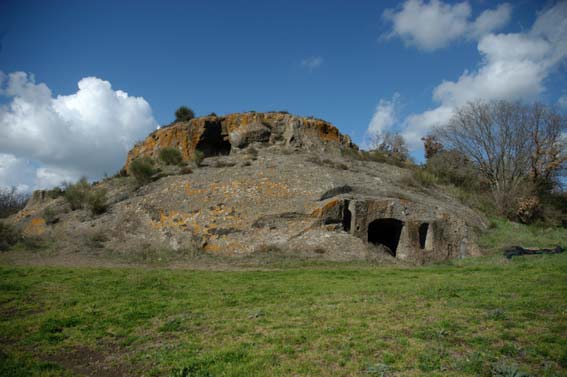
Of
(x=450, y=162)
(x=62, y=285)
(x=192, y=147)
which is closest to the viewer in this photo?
(x=62, y=285)

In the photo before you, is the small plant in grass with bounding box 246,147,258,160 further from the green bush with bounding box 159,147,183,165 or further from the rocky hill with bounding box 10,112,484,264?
the green bush with bounding box 159,147,183,165

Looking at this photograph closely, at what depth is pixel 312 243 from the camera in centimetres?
1717

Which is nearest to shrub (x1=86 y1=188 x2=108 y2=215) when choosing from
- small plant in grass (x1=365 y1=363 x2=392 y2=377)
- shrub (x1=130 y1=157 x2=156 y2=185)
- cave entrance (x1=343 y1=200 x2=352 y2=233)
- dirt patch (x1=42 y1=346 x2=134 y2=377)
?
shrub (x1=130 y1=157 x2=156 y2=185)

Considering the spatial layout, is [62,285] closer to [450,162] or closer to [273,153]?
[273,153]

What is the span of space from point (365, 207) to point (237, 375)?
1487 cm

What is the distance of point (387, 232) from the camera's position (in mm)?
20281

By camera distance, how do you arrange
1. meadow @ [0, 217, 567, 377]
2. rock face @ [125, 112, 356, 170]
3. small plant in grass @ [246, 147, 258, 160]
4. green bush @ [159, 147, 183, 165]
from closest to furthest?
meadow @ [0, 217, 567, 377] < small plant in grass @ [246, 147, 258, 160] < green bush @ [159, 147, 183, 165] < rock face @ [125, 112, 356, 170]

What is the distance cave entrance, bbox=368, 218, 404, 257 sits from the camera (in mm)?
18650

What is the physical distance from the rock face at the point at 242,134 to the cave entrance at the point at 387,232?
10.7 metres

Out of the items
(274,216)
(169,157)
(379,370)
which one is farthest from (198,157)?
(379,370)

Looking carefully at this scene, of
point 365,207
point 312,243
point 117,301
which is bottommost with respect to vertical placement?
point 117,301

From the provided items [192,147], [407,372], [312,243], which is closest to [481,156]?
[312,243]

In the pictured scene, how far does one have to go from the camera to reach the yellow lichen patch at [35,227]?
20.3 meters

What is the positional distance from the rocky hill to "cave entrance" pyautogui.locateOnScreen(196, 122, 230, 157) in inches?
130
